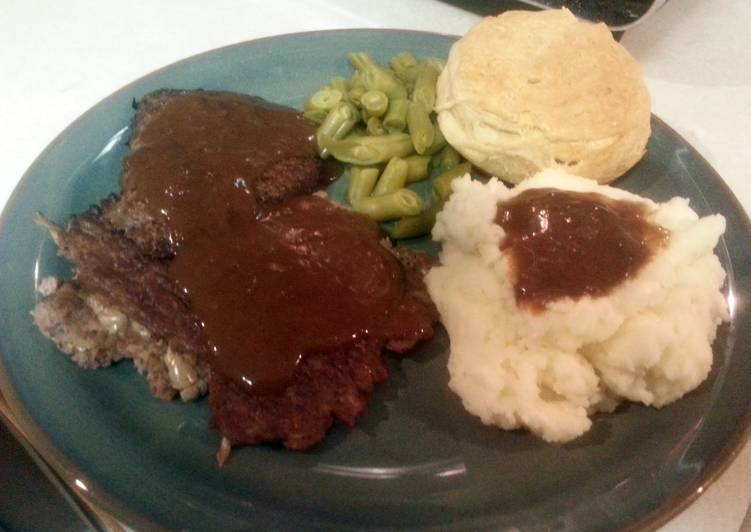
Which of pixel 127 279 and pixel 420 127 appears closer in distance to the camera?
pixel 127 279

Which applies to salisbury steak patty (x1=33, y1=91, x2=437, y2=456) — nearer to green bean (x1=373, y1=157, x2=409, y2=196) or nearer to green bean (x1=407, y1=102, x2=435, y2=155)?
green bean (x1=373, y1=157, x2=409, y2=196)

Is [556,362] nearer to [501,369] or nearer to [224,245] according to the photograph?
[501,369]

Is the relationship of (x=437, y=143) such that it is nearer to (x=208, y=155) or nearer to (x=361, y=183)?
(x=361, y=183)

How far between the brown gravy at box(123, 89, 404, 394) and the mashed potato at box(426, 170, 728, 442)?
17.3 inches

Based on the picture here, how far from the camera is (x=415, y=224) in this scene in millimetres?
3180

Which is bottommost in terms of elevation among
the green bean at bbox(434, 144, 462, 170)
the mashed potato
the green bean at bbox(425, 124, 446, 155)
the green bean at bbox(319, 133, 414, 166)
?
the mashed potato

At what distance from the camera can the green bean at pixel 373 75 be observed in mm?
3613

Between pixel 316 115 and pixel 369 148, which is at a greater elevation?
pixel 316 115

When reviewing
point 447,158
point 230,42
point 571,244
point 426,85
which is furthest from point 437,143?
point 230,42

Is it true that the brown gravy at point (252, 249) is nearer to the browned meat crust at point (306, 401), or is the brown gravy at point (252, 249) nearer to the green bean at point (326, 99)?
the browned meat crust at point (306, 401)

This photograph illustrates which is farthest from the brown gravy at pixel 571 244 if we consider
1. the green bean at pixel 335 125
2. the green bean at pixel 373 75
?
the green bean at pixel 373 75

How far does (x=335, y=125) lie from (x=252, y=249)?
994 mm

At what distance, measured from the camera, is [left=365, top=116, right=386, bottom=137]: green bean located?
355 centimetres

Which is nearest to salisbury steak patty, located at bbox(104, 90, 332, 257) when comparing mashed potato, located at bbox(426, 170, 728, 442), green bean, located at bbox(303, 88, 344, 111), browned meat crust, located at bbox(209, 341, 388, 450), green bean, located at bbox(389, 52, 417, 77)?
green bean, located at bbox(303, 88, 344, 111)
